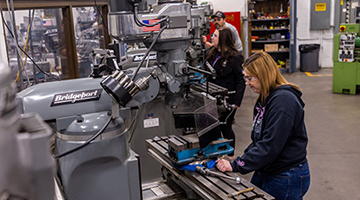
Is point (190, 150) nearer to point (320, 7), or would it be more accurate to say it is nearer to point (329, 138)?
point (329, 138)

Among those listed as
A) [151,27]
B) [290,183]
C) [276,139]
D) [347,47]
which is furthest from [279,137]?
[347,47]

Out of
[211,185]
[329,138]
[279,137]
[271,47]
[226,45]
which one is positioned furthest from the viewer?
[271,47]

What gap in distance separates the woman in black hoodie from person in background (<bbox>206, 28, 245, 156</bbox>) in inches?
68.9

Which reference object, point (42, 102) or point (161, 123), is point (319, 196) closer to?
point (161, 123)

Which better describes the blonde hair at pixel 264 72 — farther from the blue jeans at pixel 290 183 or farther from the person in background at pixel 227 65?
the person in background at pixel 227 65

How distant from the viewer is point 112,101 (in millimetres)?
1643

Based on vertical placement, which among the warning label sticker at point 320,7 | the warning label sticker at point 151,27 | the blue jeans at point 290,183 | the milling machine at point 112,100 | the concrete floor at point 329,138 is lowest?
the concrete floor at point 329,138

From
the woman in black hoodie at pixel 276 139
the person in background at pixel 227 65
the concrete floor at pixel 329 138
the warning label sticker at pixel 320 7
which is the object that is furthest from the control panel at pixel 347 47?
the woman in black hoodie at pixel 276 139

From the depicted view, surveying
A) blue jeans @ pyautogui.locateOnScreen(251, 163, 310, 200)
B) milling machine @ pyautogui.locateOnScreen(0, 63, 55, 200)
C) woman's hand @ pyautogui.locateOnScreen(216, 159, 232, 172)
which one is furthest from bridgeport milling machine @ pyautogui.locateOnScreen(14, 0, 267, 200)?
milling machine @ pyautogui.locateOnScreen(0, 63, 55, 200)

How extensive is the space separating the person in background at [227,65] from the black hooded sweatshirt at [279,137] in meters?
1.76

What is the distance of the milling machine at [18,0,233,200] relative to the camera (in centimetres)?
159

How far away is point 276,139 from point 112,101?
82 cm

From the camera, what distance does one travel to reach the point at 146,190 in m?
2.09

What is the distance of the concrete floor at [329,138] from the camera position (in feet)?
11.0
